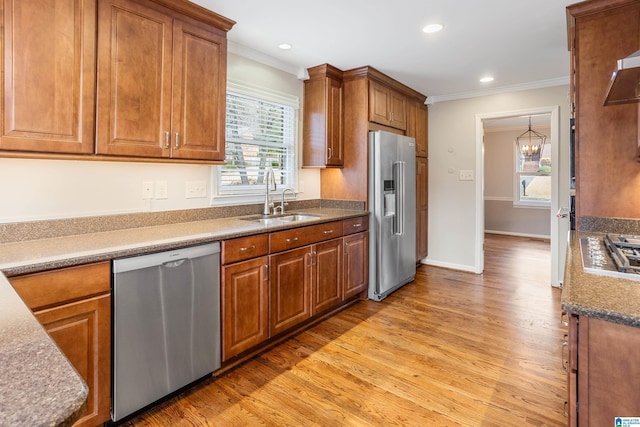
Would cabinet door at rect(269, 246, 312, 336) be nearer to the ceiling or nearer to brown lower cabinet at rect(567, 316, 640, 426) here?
the ceiling

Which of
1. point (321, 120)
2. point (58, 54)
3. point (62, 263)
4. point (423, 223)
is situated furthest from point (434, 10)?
point (423, 223)

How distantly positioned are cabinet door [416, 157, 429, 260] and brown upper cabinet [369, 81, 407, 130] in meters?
0.74

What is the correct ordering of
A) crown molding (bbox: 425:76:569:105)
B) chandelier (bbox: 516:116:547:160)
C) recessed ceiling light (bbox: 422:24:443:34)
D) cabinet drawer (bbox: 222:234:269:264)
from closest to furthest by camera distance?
cabinet drawer (bbox: 222:234:269:264) → recessed ceiling light (bbox: 422:24:443:34) → crown molding (bbox: 425:76:569:105) → chandelier (bbox: 516:116:547:160)

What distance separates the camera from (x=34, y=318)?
2.96 feet

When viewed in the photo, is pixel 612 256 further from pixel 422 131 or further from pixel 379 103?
pixel 422 131

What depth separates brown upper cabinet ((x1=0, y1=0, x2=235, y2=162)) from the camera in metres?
1.65

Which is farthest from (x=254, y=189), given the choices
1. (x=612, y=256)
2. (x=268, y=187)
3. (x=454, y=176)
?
(x=454, y=176)

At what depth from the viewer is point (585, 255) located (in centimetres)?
164

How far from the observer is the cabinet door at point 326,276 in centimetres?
296

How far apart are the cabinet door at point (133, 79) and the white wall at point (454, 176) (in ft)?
12.3

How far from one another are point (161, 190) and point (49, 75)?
3.15ft

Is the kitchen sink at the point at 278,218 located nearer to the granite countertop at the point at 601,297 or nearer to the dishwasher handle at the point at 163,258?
the dishwasher handle at the point at 163,258

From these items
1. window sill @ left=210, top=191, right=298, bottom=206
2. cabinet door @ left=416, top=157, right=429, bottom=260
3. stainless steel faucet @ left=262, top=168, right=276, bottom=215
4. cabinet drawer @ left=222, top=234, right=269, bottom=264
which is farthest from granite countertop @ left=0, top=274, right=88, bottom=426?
cabinet door @ left=416, top=157, right=429, bottom=260

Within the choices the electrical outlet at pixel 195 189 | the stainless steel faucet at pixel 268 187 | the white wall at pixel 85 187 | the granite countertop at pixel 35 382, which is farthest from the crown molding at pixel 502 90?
the granite countertop at pixel 35 382
